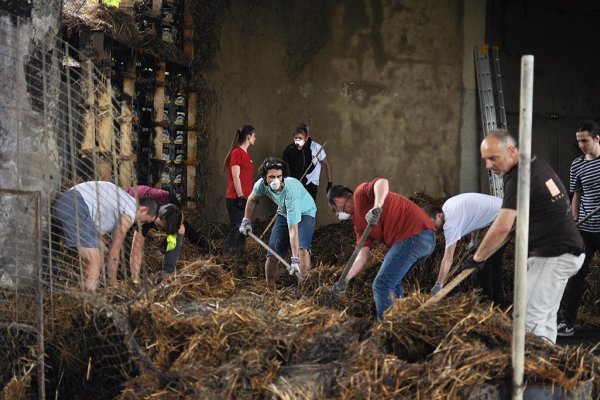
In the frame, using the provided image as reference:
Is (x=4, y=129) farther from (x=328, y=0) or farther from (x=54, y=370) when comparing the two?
(x=328, y=0)

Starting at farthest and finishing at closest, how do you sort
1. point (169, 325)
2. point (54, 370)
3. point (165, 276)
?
1. point (165, 276)
2. point (54, 370)
3. point (169, 325)

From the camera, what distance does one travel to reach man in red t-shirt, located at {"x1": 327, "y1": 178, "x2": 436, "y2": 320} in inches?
251

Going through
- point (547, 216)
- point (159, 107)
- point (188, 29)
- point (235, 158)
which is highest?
point (188, 29)

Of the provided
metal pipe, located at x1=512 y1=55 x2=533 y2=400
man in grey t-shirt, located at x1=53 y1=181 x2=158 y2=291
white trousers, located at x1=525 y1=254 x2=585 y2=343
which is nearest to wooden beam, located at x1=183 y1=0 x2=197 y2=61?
man in grey t-shirt, located at x1=53 y1=181 x2=158 y2=291

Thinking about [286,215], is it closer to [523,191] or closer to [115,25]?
[115,25]

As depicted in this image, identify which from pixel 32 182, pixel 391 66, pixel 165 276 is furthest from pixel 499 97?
pixel 32 182

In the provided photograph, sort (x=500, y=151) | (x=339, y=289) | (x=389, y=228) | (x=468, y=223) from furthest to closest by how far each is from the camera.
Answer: (x=468, y=223)
(x=339, y=289)
(x=389, y=228)
(x=500, y=151)

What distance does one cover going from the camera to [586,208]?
7344 mm

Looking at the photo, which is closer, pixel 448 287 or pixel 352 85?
pixel 448 287

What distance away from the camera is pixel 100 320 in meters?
5.27

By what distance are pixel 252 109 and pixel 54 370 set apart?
6.27 metres

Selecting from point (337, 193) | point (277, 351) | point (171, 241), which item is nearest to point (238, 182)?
point (171, 241)

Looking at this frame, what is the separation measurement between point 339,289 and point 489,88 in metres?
6.38

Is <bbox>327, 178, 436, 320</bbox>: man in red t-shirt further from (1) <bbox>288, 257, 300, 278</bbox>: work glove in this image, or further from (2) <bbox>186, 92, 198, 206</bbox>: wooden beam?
(2) <bbox>186, 92, 198, 206</bbox>: wooden beam
